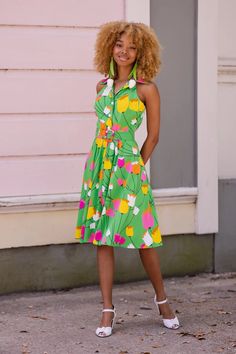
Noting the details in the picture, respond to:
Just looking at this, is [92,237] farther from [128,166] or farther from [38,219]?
[38,219]

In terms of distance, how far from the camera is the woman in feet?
14.7

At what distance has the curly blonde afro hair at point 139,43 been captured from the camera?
14.7ft

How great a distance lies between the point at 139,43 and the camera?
14.7 ft

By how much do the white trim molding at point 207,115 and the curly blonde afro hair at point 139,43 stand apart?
138cm

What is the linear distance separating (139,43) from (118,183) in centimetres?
85

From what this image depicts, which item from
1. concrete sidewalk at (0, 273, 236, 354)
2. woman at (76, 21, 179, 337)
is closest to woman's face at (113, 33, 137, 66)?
woman at (76, 21, 179, 337)

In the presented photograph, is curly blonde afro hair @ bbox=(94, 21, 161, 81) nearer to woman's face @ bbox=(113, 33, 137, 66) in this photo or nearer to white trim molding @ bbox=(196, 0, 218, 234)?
woman's face @ bbox=(113, 33, 137, 66)

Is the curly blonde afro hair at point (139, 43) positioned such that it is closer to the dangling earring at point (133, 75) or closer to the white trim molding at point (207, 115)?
the dangling earring at point (133, 75)

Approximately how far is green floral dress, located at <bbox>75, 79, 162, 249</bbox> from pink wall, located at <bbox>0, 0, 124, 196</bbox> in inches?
37.8

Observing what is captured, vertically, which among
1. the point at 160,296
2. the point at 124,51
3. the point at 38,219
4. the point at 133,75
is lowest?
the point at 160,296

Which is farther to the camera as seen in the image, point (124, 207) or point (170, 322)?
point (170, 322)

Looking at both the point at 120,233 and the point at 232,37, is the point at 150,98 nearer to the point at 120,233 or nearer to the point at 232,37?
the point at 120,233

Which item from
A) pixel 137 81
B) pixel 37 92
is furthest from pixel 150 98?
pixel 37 92

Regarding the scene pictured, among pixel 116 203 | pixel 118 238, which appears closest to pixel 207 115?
pixel 116 203
